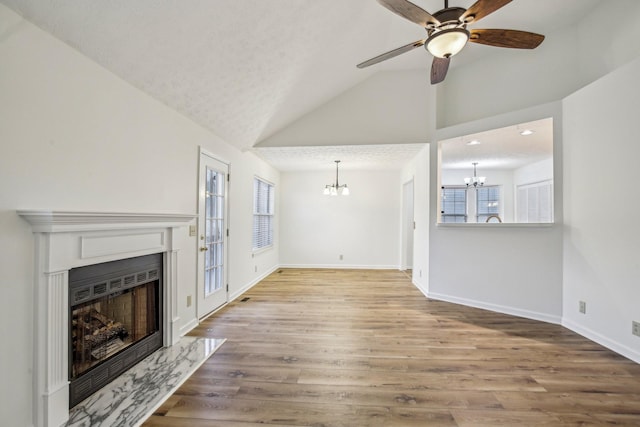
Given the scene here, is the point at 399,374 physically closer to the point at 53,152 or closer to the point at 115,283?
the point at 115,283

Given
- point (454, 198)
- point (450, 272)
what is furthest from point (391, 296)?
point (454, 198)

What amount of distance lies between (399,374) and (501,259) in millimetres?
2430

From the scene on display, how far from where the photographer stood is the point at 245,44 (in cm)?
248

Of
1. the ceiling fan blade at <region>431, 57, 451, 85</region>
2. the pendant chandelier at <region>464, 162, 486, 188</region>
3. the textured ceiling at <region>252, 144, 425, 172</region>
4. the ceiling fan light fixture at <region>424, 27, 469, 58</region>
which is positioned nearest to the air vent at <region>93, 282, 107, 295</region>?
the ceiling fan light fixture at <region>424, 27, 469, 58</region>

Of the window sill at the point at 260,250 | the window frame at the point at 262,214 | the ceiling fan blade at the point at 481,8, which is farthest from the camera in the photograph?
the window frame at the point at 262,214

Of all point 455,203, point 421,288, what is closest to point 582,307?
point 421,288

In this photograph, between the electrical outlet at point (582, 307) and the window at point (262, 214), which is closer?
the electrical outlet at point (582, 307)

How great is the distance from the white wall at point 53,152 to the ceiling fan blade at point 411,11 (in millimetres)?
2065

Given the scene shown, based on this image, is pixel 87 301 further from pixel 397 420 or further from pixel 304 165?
pixel 304 165

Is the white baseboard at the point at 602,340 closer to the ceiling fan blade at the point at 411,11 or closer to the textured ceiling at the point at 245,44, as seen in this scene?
the ceiling fan blade at the point at 411,11

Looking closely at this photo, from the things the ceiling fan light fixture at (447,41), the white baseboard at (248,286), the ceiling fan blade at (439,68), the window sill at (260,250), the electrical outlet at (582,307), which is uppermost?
the ceiling fan blade at (439,68)

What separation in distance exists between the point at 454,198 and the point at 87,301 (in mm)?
8022

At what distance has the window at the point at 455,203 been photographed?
7.67m

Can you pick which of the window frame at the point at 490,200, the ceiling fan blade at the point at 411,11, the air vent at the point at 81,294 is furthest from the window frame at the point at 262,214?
the window frame at the point at 490,200
